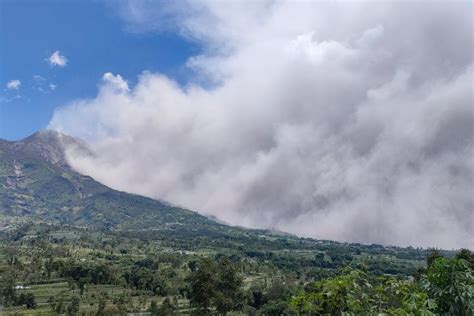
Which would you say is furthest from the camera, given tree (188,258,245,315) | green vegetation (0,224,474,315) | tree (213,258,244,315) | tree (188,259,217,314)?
tree (213,258,244,315)

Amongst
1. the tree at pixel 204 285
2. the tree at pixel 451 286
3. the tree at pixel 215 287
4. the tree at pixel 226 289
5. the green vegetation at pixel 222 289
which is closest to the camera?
the green vegetation at pixel 222 289

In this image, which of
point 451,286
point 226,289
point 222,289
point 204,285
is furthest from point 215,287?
point 451,286

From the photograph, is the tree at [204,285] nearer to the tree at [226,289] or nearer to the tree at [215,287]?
the tree at [215,287]

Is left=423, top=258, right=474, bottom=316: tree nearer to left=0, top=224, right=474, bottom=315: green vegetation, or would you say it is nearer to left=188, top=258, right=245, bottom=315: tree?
left=0, top=224, right=474, bottom=315: green vegetation

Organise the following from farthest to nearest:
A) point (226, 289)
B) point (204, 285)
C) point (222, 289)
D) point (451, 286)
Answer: point (226, 289)
point (222, 289)
point (204, 285)
point (451, 286)

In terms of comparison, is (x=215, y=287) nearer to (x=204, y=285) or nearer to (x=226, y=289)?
(x=204, y=285)

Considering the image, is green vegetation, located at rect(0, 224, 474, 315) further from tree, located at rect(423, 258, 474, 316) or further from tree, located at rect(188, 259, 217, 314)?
tree, located at rect(188, 259, 217, 314)

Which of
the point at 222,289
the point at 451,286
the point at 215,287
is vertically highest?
the point at 215,287

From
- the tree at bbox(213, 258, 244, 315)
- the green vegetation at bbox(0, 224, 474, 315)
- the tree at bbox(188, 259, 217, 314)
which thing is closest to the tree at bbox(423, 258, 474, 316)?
the green vegetation at bbox(0, 224, 474, 315)

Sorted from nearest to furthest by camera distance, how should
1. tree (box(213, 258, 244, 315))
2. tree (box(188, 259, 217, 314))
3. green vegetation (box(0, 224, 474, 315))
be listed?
green vegetation (box(0, 224, 474, 315)) < tree (box(188, 259, 217, 314)) < tree (box(213, 258, 244, 315))

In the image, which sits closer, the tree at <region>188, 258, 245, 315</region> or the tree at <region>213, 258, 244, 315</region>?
the tree at <region>188, 258, 245, 315</region>

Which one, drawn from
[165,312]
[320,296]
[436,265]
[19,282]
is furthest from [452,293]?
[19,282]

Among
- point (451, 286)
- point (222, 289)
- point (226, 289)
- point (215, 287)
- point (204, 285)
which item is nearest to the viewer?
point (451, 286)

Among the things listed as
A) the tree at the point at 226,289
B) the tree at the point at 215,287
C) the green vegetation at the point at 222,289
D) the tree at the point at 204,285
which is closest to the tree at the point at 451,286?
the green vegetation at the point at 222,289
